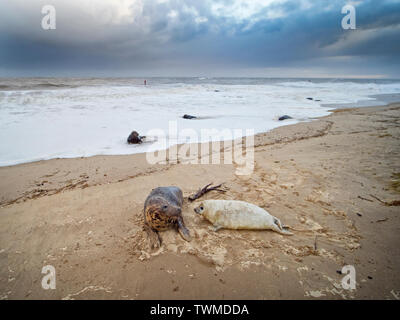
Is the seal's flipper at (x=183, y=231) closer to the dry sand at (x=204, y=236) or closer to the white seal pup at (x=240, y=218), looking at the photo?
the dry sand at (x=204, y=236)

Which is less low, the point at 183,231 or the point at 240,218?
the point at 240,218

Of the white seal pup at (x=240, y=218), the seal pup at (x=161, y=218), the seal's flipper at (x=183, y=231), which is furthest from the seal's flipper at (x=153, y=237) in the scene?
the white seal pup at (x=240, y=218)

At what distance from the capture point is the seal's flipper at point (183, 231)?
8.33 ft

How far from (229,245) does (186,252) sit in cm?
54

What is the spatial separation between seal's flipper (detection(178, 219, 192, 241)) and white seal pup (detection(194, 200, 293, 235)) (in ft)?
1.24

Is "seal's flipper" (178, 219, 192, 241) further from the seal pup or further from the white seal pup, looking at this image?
the white seal pup

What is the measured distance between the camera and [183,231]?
2604 millimetres

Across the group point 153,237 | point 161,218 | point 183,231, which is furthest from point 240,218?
point 153,237

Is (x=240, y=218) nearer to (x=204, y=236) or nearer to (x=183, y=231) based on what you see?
(x=204, y=236)

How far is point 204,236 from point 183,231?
287mm

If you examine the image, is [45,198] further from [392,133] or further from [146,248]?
[392,133]

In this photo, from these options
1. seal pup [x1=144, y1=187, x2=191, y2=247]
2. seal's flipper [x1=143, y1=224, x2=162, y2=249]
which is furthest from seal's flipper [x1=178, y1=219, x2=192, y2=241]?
seal's flipper [x1=143, y1=224, x2=162, y2=249]

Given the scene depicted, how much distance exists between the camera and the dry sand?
197cm
